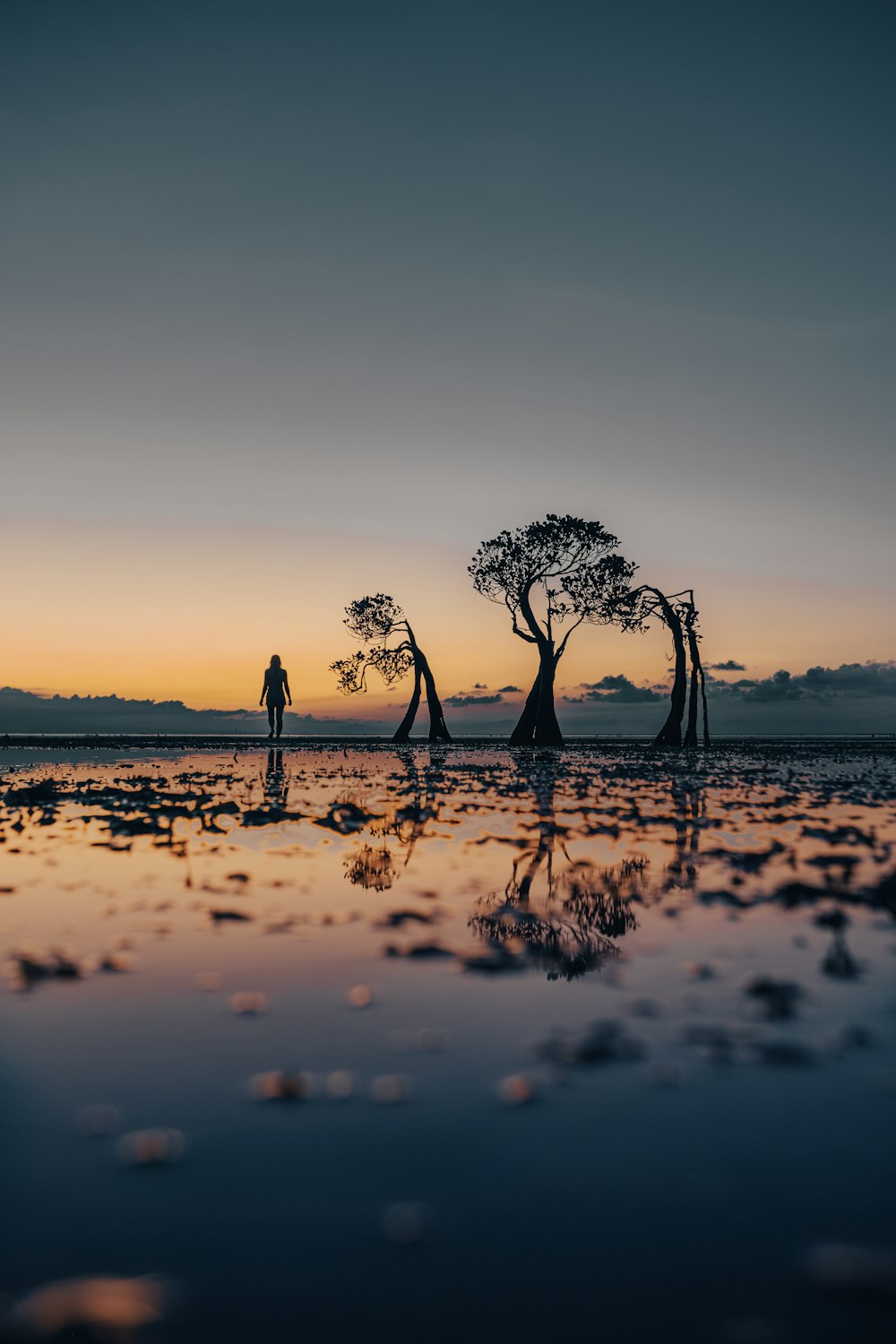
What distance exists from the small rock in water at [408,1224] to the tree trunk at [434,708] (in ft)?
164

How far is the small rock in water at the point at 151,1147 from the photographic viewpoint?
2320mm

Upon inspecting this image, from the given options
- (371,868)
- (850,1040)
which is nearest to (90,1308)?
(850,1040)

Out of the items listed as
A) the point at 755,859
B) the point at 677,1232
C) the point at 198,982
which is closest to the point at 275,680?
the point at 755,859

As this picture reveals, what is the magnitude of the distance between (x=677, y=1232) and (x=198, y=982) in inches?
104

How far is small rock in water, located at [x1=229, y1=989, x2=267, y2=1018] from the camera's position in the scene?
3.59 metres

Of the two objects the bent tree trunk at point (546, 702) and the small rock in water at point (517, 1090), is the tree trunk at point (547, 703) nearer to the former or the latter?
the bent tree trunk at point (546, 702)

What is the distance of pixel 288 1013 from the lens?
141 inches

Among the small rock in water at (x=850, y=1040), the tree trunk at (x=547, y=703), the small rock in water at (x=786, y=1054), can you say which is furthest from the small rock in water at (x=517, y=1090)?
the tree trunk at (x=547, y=703)

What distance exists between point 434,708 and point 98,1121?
164ft

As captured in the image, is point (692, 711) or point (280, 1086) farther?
point (692, 711)

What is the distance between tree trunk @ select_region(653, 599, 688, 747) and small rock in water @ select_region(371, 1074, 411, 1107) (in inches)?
1663

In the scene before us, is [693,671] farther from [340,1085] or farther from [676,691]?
[340,1085]

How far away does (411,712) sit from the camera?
52.4m

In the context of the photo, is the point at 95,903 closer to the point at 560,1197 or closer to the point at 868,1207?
the point at 560,1197
